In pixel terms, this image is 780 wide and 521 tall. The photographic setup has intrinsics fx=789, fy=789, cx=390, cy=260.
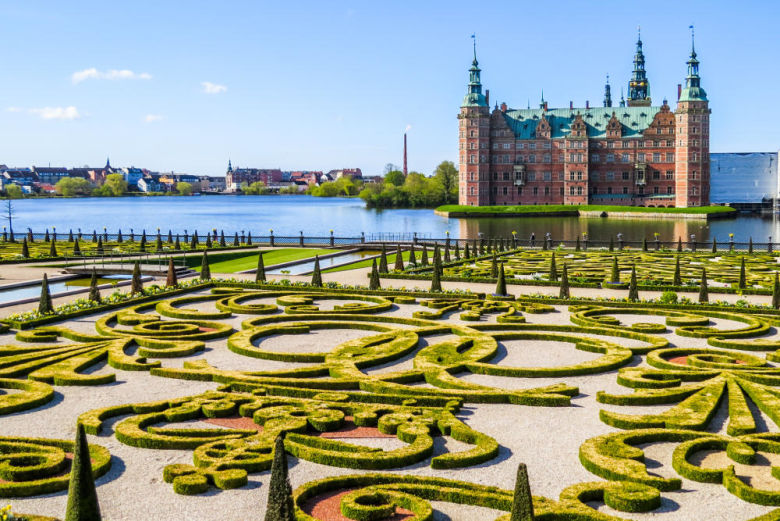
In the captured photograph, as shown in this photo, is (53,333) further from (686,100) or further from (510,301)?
(686,100)

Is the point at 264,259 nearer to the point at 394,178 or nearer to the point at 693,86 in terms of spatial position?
the point at 693,86

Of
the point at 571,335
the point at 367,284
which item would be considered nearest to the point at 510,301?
the point at 571,335

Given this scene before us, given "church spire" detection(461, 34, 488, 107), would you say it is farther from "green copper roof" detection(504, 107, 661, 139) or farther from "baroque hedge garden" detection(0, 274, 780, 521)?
"baroque hedge garden" detection(0, 274, 780, 521)

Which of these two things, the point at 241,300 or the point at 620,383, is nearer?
the point at 620,383

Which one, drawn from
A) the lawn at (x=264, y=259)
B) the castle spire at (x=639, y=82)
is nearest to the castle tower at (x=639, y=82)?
the castle spire at (x=639, y=82)

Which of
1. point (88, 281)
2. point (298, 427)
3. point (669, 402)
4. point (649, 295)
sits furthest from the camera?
point (88, 281)

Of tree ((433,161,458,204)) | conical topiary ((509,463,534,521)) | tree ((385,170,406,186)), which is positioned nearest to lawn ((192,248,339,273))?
conical topiary ((509,463,534,521))

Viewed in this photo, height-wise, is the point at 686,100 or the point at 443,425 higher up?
the point at 686,100

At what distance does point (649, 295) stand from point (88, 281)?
22830 millimetres

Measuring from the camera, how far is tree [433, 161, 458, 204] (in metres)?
150

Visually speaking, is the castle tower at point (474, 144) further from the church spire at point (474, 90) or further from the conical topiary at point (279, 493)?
the conical topiary at point (279, 493)

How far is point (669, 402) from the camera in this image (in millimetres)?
14430

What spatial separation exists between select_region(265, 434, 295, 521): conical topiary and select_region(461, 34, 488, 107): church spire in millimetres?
123241

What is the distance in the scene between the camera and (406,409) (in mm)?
13531
